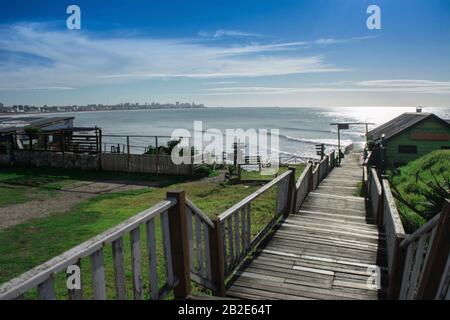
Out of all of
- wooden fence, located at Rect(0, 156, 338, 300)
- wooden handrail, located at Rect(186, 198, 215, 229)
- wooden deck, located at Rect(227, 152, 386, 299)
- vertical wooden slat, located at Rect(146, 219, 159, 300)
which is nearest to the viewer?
wooden fence, located at Rect(0, 156, 338, 300)

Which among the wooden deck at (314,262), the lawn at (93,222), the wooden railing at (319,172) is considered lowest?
the lawn at (93,222)

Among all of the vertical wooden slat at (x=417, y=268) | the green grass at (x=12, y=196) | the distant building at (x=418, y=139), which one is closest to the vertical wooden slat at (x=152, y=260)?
the vertical wooden slat at (x=417, y=268)

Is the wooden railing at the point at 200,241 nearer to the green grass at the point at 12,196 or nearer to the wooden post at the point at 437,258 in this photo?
the wooden post at the point at 437,258

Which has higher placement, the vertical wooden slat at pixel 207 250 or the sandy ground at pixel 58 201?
the vertical wooden slat at pixel 207 250

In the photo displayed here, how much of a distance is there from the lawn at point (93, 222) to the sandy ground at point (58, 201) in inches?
23.6

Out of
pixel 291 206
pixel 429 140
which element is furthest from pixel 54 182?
pixel 429 140

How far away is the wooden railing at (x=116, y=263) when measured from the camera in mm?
1979

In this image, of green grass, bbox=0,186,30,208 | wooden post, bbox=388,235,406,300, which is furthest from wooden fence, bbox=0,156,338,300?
green grass, bbox=0,186,30,208

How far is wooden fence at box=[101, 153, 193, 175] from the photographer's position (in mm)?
21406

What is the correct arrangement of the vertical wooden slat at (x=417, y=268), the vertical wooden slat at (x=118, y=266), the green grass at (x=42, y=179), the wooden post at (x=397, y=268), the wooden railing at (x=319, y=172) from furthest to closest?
Result: the green grass at (x=42, y=179) → the wooden railing at (x=319, y=172) → the wooden post at (x=397, y=268) → the vertical wooden slat at (x=417, y=268) → the vertical wooden slat at (x=118, y=266)

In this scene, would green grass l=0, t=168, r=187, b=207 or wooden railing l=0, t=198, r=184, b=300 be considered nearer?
wooden railing l=0, t=198, r=184, b=300

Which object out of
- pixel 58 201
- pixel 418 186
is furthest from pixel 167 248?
pixel 58 201

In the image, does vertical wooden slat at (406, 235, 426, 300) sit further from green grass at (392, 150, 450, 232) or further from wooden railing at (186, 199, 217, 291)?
green grass at (392, 150, 450, 232)

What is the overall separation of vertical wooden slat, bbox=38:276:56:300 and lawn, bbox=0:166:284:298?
13.4ft
